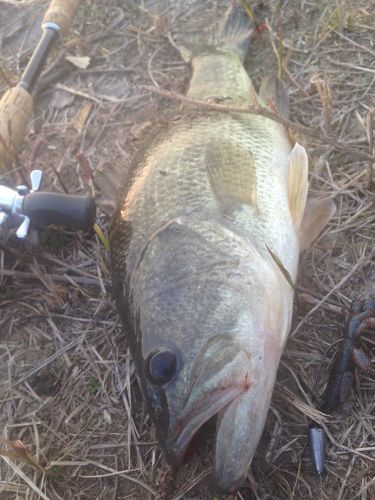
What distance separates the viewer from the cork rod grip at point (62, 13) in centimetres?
400

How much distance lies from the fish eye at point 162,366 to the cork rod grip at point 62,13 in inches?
120

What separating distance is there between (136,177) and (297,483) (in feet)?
6.08

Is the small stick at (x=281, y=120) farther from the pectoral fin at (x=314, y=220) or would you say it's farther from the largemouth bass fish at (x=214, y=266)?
the pectoral fin at (x=314, y=220)

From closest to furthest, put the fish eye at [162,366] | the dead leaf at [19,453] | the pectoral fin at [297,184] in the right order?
the fish eye at [162,366]
the dead leaf at [19,453]
the pectoral fin at [297,184]

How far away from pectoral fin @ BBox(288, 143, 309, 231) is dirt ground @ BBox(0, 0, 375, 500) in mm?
196

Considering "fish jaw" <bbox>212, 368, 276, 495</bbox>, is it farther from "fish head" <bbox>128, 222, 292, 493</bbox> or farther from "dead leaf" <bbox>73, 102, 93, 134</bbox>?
"dead leaf" <bbox>73, 102, 93, 134</bbox>

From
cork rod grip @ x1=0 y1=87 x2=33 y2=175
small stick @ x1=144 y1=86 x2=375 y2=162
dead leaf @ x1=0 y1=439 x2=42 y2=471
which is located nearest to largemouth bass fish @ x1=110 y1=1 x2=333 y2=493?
small stick @ x1=144 y1=86 x2=375 y2=162

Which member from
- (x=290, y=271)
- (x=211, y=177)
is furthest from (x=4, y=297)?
(x=290, y=271)

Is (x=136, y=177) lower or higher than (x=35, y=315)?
higher

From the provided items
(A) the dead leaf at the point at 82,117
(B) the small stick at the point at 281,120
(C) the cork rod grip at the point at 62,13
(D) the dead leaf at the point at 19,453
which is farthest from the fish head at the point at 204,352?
(C) the cork rod grip at the point at 62,13

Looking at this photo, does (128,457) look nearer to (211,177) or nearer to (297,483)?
(297,483)

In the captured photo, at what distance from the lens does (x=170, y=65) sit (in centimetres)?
426

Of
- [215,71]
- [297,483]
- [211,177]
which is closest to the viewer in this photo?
[297,483]

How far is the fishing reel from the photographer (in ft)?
9.13
